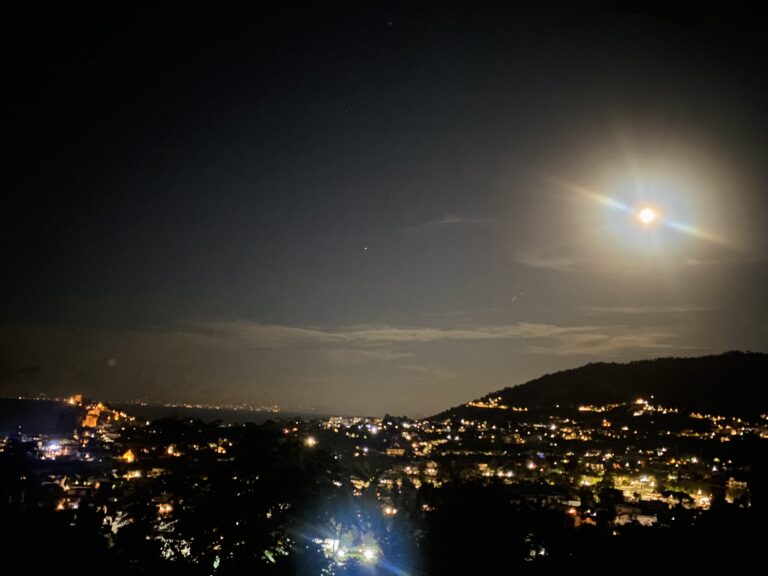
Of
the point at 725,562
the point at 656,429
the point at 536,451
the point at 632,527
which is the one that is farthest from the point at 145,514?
the point at 656,429

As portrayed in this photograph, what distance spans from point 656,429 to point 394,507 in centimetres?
3804

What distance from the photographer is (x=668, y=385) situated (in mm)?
52438

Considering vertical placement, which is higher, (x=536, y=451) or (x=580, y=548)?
(x=580, y=548)

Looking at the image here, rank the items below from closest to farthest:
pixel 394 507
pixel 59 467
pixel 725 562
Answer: pixel 725 562 < pixel 394 507 < pixel 59 467

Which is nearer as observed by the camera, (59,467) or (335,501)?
(335,501)

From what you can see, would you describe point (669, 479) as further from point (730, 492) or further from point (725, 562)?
point (725, 562)

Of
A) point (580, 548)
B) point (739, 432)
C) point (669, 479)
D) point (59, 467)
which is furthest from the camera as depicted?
point (739, 432)

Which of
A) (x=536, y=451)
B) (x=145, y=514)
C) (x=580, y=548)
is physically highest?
(x=145, y=514)

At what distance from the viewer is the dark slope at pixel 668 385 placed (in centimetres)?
4469

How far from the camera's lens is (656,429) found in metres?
43.6

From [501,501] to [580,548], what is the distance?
1700mm

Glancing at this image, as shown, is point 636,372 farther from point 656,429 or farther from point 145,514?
point 145,514

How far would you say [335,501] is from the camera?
21.6 feet

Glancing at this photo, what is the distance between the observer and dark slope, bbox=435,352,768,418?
44.7m
